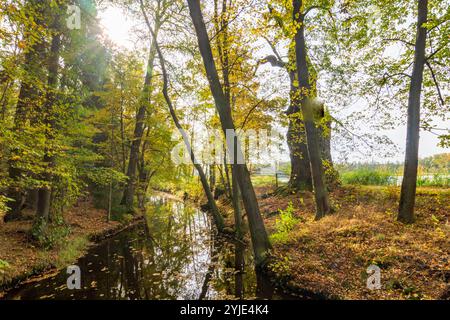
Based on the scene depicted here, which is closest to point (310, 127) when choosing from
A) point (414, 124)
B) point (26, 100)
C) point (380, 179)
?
point (414, 124)

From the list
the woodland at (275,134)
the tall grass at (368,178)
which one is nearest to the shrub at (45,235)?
the woodland at (275,134)

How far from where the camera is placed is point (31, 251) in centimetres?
733

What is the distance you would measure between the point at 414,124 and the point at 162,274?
7.78 m

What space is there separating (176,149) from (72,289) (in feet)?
44.9

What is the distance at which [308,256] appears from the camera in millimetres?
6223

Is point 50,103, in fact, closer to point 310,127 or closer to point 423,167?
point 310,127

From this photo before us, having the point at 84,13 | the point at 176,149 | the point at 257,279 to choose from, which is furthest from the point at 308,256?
the point at 176,149

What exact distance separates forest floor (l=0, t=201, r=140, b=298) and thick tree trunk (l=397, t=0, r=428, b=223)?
9380 millimetres

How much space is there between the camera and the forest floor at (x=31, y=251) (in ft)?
20.4

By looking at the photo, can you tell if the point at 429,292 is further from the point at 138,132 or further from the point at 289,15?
the point at 138,132

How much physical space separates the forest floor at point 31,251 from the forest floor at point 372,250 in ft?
20.7

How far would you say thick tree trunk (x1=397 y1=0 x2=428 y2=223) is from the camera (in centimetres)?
632

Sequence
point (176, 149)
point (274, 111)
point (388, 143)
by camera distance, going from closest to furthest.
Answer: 1. point (388, 143)
2. point (274, 111)
3. point (176, 149)

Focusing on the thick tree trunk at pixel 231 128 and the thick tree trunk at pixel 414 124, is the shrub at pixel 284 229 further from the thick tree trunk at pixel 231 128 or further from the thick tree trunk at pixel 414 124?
the thick tree trunk at pixel 414 124
